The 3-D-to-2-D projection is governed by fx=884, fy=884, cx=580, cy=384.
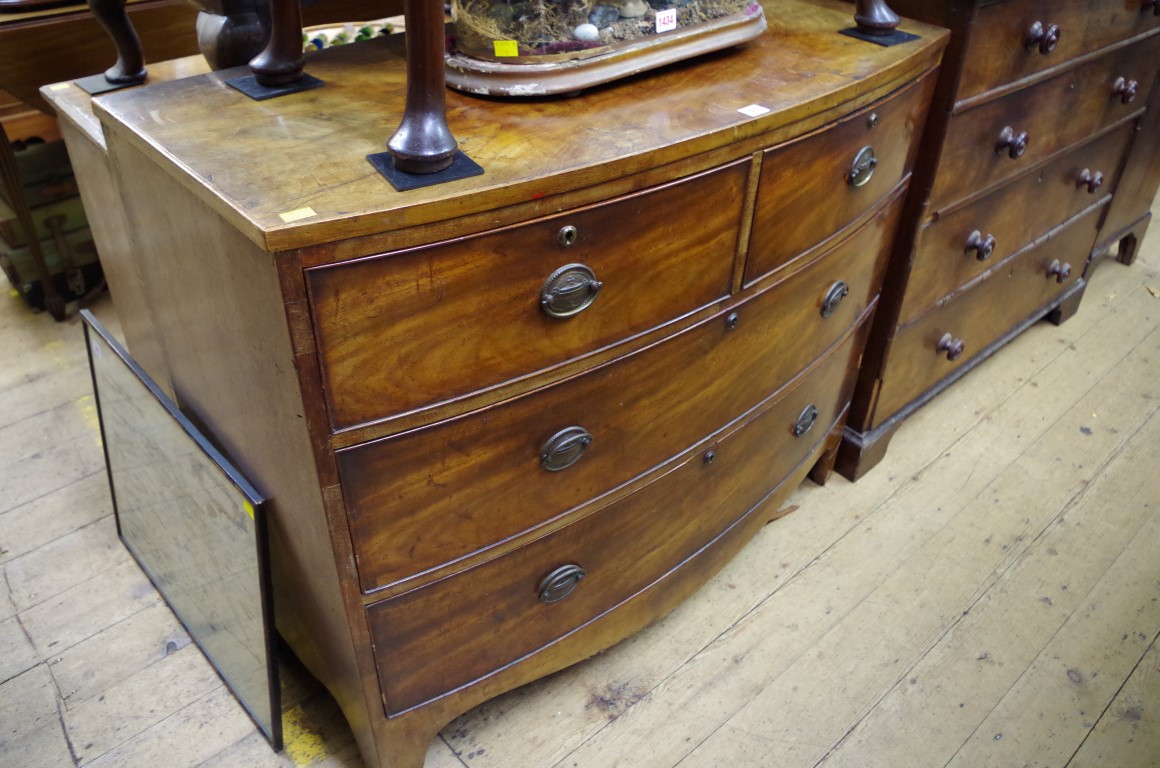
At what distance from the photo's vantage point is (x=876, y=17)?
137cm

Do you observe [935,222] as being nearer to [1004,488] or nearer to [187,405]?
[1004,488]

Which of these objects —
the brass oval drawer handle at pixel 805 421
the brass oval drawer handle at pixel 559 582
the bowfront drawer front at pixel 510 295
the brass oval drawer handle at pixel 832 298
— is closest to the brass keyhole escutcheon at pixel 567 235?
the bowfront drawer front at pixel 510 295

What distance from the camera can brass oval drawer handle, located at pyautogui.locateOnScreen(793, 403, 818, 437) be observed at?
63.7 inches

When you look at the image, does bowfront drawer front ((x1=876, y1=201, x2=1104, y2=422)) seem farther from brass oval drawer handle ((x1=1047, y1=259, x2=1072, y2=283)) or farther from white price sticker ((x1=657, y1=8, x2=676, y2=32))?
white price sticker ((x1=657, y1=8, x2=676, y2=32))

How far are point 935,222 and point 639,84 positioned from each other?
78 cm

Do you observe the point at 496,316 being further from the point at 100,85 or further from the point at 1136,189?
the point at 1136,189

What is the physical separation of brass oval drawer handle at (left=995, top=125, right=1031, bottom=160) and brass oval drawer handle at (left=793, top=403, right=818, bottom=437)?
62 centimetres

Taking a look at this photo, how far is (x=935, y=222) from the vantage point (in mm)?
1684

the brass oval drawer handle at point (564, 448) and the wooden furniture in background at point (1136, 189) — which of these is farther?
the wooden furniture in background at point (1136, 189)

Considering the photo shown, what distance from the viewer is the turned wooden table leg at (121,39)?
53.7 inches

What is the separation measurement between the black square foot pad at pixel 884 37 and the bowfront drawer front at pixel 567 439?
29 centimetres

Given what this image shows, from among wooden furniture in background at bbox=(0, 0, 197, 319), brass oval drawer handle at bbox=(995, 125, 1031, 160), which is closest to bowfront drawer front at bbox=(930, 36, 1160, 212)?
brass oval drawer handle at bbox=(995, 125, 1031, 160)

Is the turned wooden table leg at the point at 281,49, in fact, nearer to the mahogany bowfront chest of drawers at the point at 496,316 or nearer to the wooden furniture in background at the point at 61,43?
the mahogany bowfront chest of drawers at the point at 496,316

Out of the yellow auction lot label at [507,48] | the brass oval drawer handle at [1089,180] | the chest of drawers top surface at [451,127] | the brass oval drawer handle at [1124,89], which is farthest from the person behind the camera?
the brass oval drawer handle at [1089,180]
